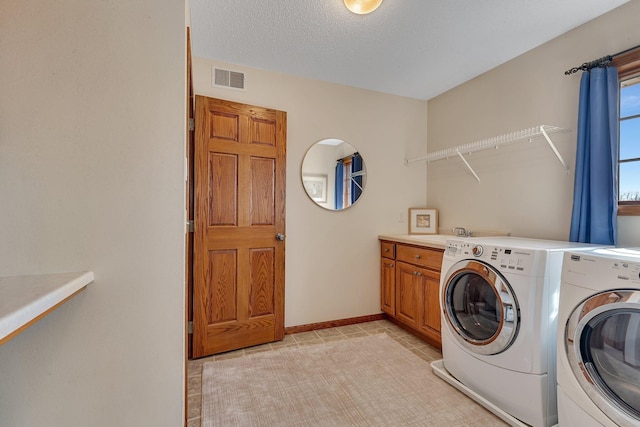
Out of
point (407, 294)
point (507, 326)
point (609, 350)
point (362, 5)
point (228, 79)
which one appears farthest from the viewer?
point (407, 294)

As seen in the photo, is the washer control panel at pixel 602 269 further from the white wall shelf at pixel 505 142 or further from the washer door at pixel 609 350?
the white wall shelf at pixel 505 142

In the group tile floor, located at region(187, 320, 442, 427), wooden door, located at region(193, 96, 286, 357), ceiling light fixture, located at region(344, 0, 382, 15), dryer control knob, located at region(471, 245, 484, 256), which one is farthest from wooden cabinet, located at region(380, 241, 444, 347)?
ceiling light fixture, located at region(344, 0, 382, 15)

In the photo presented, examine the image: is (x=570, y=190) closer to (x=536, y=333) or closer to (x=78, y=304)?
(x=536, y=333)

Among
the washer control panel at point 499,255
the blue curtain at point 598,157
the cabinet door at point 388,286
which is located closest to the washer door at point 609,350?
the washer control panel at point 499,255

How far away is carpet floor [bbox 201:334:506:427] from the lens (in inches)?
62.4

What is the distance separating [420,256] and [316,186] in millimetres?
1195

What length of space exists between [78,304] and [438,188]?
323cm

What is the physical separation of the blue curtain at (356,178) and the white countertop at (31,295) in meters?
2.43

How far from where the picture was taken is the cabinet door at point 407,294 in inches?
101

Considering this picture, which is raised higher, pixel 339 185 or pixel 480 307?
pixel 339 185

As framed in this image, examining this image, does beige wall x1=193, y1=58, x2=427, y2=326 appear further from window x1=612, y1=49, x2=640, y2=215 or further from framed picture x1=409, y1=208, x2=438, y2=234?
window x1=612, y1=49, x2=640, y2=215

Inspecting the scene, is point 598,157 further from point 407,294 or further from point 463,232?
point 407,294

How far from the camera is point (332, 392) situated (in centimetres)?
182

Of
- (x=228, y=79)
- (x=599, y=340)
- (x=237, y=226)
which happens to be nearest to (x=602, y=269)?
(x=599, y=340)
